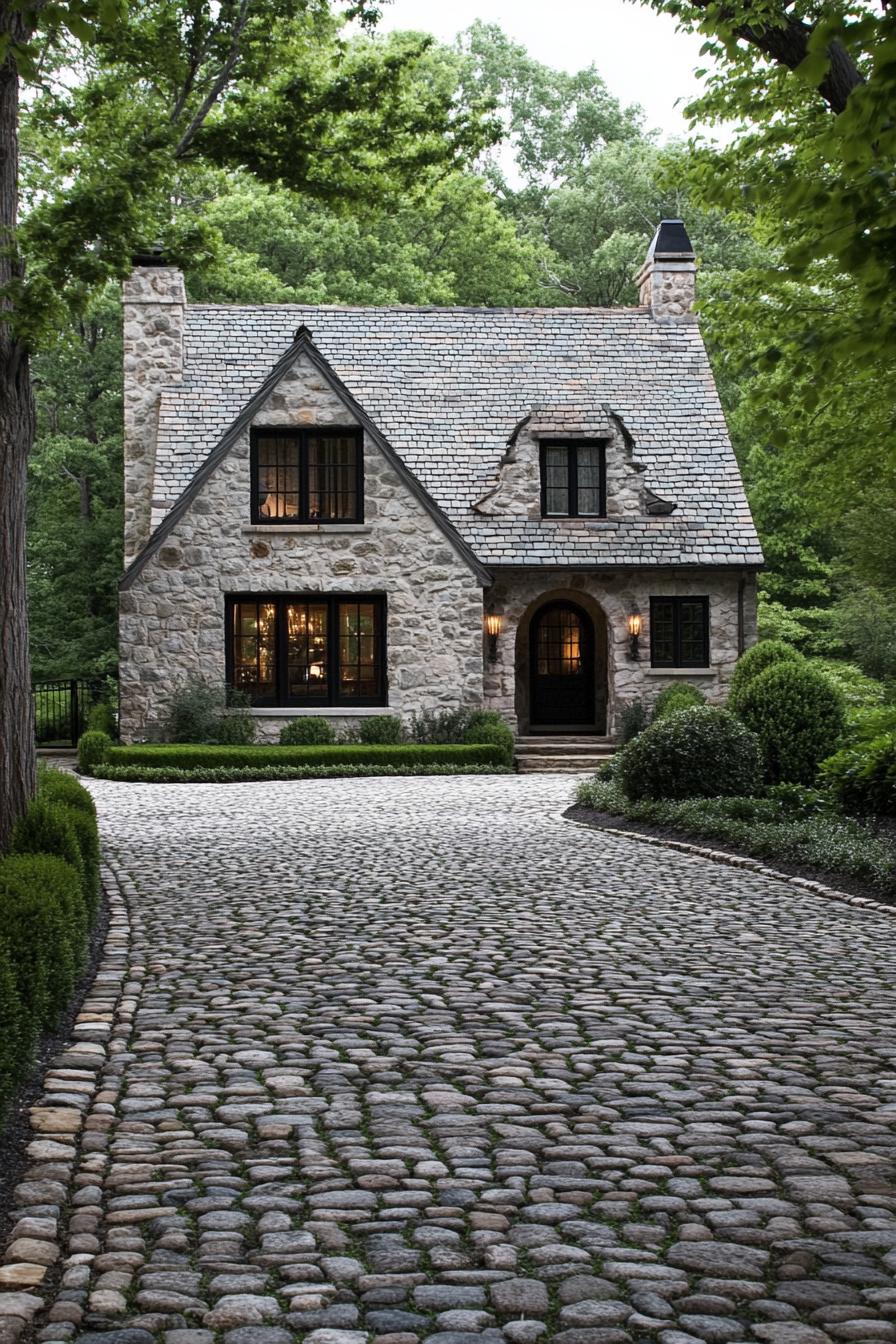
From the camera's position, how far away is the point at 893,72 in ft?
13.7

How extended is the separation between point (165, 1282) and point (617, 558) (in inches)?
833

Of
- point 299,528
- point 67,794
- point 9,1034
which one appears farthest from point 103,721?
point 9,1034

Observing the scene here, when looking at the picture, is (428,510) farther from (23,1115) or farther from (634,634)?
(23,1115)

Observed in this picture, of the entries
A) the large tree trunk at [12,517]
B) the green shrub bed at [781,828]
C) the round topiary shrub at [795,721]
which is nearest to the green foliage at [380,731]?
the green shrub bed at [781,828]

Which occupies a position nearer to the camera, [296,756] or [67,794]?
[67,794]

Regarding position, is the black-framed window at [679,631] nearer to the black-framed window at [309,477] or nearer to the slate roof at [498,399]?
the slate roof at [498,399]

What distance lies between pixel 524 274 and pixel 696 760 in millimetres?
27967

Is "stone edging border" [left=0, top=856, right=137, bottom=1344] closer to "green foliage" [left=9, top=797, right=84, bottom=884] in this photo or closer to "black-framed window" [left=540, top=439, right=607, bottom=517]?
"green foliage" [left=9, top=797, right=84, bottom=884]

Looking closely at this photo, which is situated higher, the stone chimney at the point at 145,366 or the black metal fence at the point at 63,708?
the stone chimney at the point at 145,366

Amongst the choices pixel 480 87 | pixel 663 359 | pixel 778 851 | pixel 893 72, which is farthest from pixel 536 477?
pixel 480 87

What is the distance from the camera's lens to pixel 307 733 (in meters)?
22.6

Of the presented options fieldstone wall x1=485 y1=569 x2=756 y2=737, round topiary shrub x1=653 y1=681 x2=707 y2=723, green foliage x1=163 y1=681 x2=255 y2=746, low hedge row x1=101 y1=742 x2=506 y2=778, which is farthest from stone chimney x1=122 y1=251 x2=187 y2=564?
round topiary shrub x1=653 y1=681 x2=707 y2=723

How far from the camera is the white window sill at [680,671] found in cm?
2445

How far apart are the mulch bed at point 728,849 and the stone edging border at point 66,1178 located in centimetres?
574
